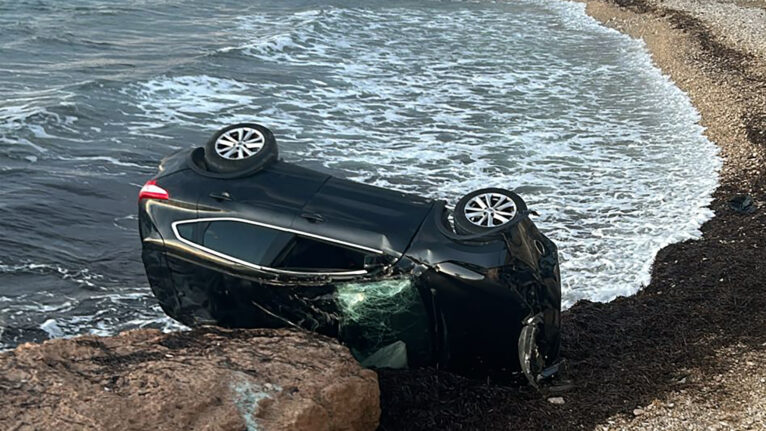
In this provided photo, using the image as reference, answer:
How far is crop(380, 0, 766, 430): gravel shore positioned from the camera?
5898 mm

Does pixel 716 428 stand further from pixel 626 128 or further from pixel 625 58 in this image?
pixel 625 58

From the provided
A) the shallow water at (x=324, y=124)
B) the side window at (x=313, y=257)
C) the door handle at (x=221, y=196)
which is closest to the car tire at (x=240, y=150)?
the door handle at (x=221, y=196)

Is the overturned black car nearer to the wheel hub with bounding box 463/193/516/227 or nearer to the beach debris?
the wheel hub with bounding box 463/193/516/227

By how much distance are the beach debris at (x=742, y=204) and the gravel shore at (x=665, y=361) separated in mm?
66

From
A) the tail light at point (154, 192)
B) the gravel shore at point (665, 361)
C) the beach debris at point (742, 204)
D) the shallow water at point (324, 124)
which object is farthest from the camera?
the beach debris at point (742, 204)

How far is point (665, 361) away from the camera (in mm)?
6746

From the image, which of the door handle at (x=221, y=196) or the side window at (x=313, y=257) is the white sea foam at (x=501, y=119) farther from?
the door handle at (x=221, y=196)

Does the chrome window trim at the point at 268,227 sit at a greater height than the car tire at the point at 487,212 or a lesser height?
lesser

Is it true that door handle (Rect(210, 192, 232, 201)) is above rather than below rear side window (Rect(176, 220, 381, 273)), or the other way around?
above

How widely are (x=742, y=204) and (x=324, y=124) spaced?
798 cm

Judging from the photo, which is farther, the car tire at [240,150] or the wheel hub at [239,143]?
the wheel hub at [239,143]

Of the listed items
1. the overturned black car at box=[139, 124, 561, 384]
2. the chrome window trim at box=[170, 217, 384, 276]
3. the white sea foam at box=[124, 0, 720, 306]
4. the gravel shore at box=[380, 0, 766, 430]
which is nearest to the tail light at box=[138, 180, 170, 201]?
the overturned black car at box=[139, 124, 561, 384]

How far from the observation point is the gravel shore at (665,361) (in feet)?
19.4

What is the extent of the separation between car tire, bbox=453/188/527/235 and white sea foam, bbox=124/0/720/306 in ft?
9.06
